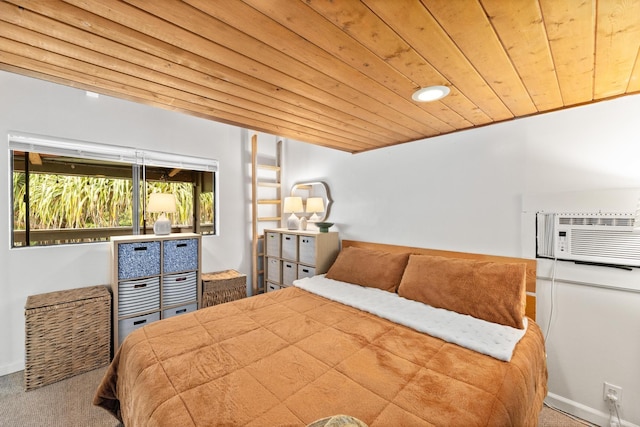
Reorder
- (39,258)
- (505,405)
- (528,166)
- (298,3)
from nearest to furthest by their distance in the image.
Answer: (298,3) < (505,405) < (528,166) < (39,258)

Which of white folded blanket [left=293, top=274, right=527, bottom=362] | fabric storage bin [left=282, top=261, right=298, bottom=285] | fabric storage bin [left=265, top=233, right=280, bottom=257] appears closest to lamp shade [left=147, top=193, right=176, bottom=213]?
fabric storage bin [left=265, top=233, right=280, bottom=257]

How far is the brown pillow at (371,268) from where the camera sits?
239 cm

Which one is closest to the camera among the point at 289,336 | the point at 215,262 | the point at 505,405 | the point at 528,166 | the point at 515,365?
the point at 505,405

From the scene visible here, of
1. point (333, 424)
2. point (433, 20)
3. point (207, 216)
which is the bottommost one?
point (333, 424)

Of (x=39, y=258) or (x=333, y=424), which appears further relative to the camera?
(x=39, y=258)

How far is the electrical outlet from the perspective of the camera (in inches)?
64.4

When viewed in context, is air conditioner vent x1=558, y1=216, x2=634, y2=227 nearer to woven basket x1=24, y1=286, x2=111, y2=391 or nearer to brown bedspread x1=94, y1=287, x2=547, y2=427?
brown bedspread x1=94, y1=287, x2=547, y2=427

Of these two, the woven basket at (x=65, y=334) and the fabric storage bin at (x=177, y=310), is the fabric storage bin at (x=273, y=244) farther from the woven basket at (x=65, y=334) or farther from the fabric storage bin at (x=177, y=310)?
the woven basket at (x=65, y=334)

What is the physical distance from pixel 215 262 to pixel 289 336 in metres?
2.28

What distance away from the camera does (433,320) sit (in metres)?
1.72

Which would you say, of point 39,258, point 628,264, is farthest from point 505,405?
point 39,258

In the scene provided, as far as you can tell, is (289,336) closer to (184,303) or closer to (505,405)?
(505,405)

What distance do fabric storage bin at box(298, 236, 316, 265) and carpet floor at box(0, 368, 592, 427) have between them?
203 centimetres

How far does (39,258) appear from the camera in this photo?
2330 mm
